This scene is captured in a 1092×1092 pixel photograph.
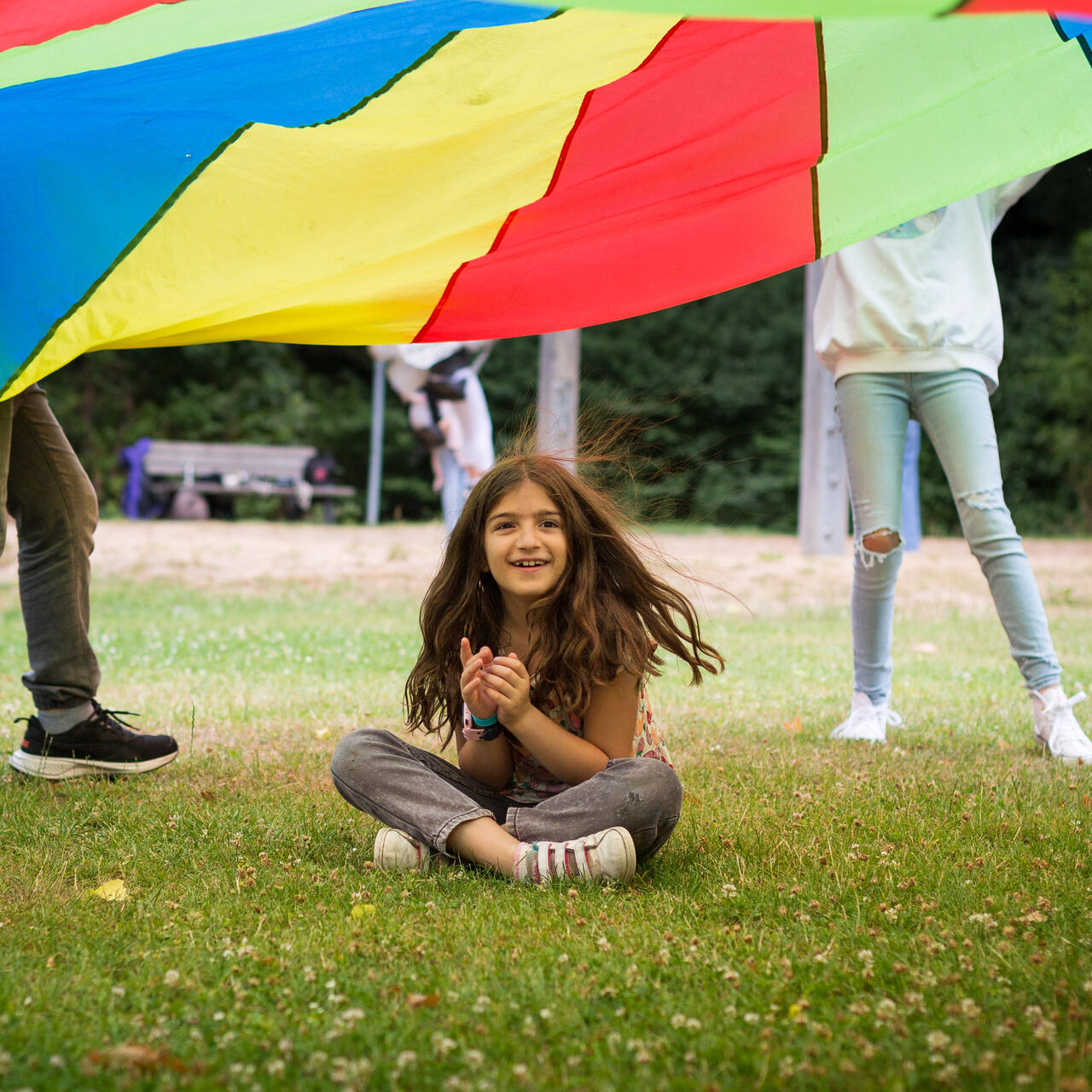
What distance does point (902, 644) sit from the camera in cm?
615

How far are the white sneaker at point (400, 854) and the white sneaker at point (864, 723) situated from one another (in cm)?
166

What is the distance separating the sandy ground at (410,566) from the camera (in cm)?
830

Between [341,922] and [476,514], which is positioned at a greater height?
[476,514]

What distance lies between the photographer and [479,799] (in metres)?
2.51

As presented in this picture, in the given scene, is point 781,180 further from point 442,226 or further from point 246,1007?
point 246,1007

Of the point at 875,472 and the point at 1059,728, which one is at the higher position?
the point at 875,472

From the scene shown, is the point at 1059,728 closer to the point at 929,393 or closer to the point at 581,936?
the point at 929,393

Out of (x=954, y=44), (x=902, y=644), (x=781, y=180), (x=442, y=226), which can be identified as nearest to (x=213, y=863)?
(x=442, y=226)

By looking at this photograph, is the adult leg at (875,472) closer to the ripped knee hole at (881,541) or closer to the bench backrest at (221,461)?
the ripped knee hole at (881,541)

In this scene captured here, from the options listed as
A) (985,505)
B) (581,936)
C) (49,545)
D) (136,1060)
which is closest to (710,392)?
(985,505)

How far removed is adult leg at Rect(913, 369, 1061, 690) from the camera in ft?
11.0

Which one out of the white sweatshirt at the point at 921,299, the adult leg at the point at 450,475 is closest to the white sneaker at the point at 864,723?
the white sweatshirt at the point at 921,299

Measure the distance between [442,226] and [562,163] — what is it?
333 mm

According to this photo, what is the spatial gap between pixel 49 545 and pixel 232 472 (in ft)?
47.6
